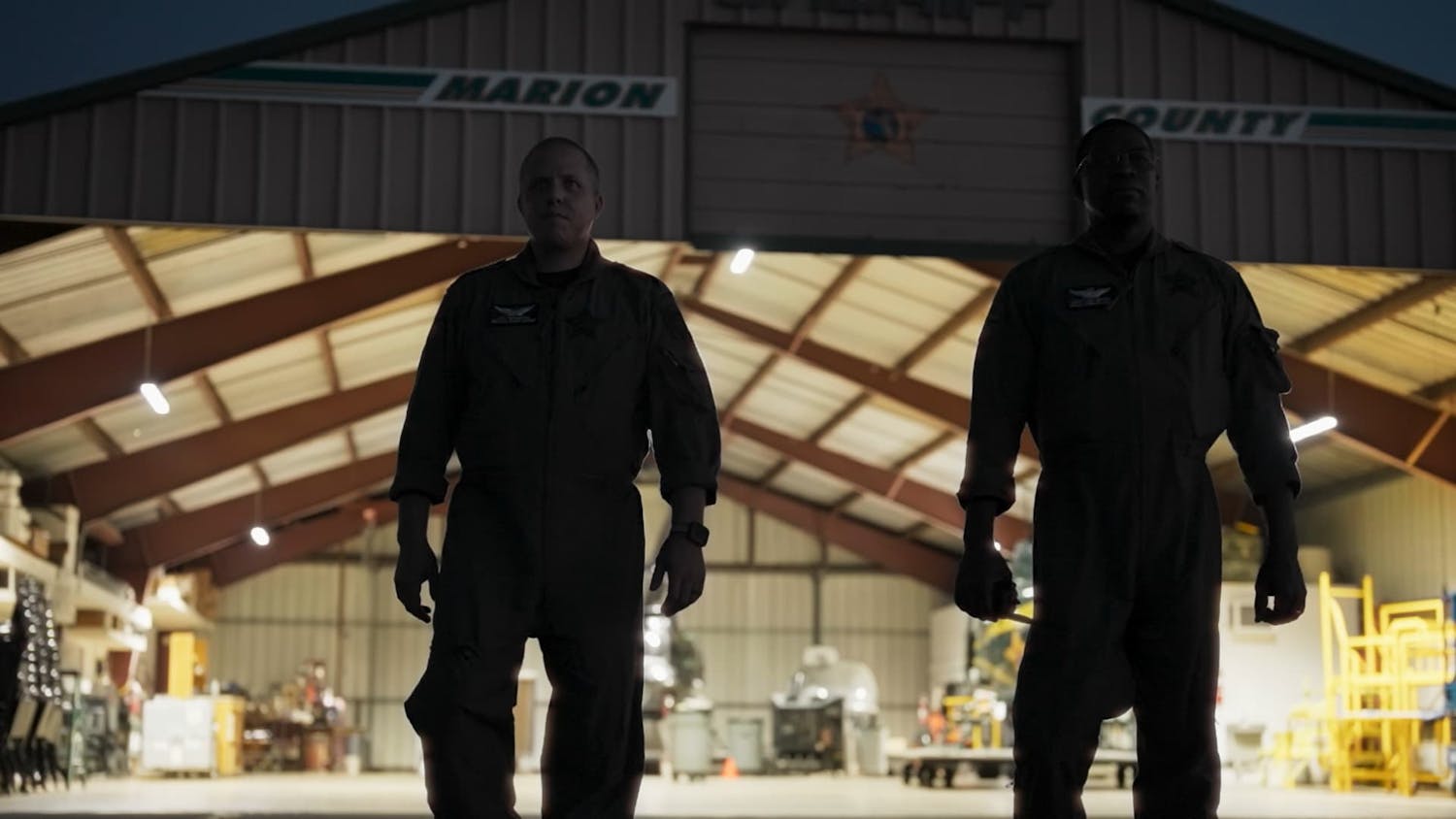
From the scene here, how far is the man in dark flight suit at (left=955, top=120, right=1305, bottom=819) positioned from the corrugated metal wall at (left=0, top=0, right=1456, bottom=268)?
955 centimetres

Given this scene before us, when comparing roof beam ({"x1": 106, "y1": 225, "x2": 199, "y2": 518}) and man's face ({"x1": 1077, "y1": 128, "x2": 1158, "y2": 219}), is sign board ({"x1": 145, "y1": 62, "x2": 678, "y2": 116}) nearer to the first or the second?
roof beam ({"x1": 106, "y1": 225, "x2": 199, "y2": 518})

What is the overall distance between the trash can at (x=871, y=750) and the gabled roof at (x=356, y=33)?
24.8 m

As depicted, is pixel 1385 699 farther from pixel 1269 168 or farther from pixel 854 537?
pixel 854 537

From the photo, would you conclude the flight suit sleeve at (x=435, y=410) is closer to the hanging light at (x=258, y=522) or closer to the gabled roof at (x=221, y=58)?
the gabled roof at (x=221, y=58)

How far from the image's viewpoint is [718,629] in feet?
142

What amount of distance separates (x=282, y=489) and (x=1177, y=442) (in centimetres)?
3311

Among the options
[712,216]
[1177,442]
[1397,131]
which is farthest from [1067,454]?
[1397,131]

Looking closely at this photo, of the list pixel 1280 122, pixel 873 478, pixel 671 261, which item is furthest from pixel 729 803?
pixel 873 478

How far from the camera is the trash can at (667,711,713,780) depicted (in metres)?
29.4

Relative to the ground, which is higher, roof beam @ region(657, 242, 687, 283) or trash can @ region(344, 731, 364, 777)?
roof beam @ region(657, 242, 687, 283)

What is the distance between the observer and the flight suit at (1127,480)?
3782 mm

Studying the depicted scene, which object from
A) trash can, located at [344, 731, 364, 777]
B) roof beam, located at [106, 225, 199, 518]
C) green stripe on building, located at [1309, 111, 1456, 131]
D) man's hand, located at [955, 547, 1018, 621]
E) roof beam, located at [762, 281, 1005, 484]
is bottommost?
trash can, located at [344, 731, 364, 777]

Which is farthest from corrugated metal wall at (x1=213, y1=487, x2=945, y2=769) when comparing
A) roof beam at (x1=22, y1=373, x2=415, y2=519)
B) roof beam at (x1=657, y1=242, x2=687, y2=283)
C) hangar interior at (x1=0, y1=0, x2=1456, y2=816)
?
roof beam at (x1=657, y1=242, x2=687, y2=283)

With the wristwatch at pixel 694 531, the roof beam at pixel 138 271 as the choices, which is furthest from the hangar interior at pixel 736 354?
the wristwatch at pixel 694 531
